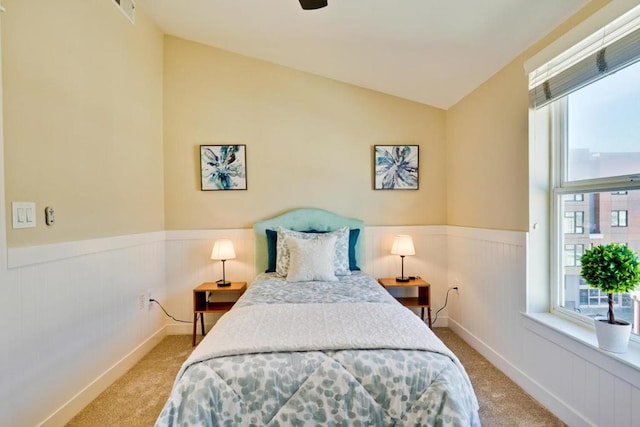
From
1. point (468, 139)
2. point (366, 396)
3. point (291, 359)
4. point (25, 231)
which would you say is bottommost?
point (366, 396)

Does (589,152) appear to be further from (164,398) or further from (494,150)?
(164,398)

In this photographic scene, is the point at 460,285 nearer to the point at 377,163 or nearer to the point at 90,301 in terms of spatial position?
the point at 377,163

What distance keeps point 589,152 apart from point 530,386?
1.50m

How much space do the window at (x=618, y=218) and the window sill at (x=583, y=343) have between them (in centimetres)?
59

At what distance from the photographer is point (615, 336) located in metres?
1.52

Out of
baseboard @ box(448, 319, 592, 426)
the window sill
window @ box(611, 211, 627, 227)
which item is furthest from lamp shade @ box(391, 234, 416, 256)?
window @ box(611, 211, 627, 227)

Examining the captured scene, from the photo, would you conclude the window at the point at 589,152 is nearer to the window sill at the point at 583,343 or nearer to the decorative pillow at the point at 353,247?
the window sill at the point at 583,343

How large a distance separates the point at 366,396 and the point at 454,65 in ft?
8.02

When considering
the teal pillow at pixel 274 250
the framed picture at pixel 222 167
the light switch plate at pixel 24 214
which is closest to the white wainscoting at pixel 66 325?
the light switch plate at pixel 24 214

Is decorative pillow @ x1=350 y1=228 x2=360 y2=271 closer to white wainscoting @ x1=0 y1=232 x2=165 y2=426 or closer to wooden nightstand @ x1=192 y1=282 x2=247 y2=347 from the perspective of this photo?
wooden nightstand @ x1=192 y1=282 x2=247 y2=347

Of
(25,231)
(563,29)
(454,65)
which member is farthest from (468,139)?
(25,231)

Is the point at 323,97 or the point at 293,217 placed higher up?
the point at 323,97

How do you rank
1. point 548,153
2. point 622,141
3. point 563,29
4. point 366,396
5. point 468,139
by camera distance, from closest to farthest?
point 366,396 < point 622,141 < point 563,29 < point 548,153 < point 468,139

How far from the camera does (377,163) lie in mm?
3332
